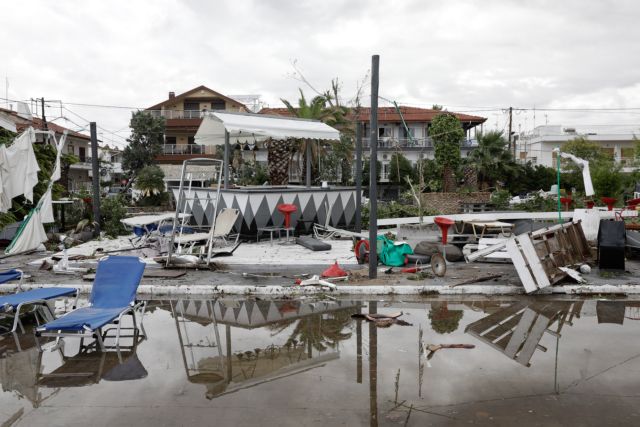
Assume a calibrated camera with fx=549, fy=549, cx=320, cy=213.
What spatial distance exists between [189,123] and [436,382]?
47771 millimetres

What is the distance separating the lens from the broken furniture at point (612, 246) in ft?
35.0

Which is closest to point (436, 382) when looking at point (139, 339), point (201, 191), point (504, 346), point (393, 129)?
point (504, 346)

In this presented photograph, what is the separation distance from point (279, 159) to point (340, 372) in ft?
52.2

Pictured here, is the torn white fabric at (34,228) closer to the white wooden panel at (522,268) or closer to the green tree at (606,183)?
the white wooden panel at (522,268)

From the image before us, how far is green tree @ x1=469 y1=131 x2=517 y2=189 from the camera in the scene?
33.5 meters

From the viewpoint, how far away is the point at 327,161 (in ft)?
125

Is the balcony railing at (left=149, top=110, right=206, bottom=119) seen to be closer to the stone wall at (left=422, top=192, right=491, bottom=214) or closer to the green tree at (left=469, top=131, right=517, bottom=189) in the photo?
the green tree at (left=469, top=131, right=517, bottom=189)

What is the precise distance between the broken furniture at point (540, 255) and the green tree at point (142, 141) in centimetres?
3986

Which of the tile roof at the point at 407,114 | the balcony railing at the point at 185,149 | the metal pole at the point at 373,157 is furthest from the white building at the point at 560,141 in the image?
the metal pole at the point at 373,157

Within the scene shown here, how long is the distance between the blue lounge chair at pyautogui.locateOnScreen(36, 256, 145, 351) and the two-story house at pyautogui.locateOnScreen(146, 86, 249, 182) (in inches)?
1596

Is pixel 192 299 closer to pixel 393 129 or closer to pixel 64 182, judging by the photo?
pixel 64 182

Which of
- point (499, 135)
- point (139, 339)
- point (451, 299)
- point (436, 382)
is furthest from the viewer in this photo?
point (499, 135)

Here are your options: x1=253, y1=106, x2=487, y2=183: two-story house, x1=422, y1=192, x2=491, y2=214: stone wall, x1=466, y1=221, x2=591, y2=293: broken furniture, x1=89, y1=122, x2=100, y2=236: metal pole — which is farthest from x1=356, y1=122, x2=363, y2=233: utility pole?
x1=253, y1=106, x2=487, y2=183: two-story house

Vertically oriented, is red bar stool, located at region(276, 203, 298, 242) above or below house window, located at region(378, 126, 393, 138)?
below
